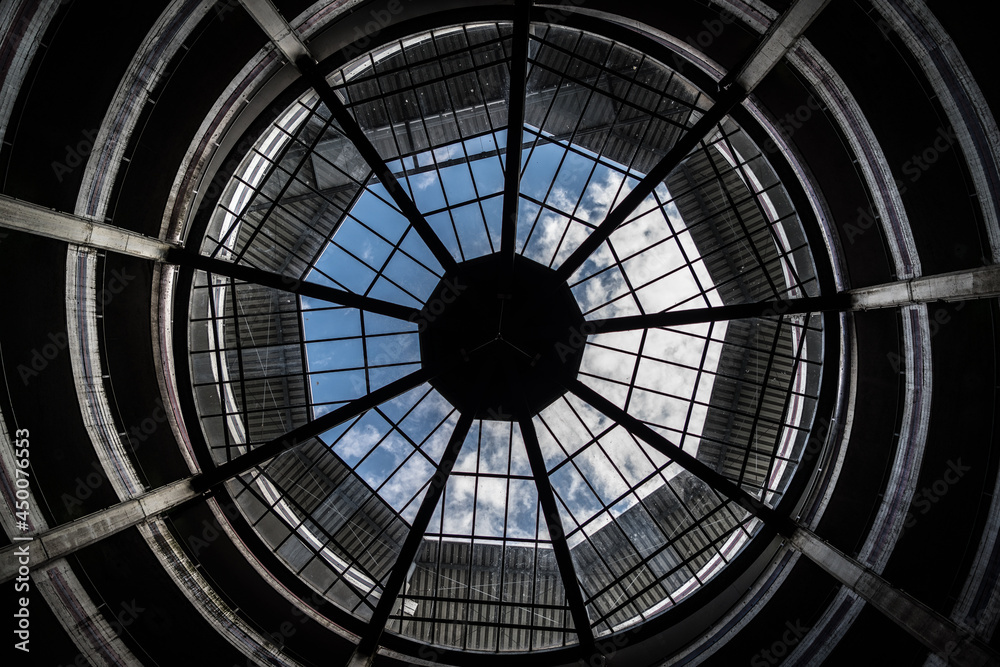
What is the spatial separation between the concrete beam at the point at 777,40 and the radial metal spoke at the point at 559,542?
10420 millimetres

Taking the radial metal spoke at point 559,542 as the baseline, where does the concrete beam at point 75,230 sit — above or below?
above

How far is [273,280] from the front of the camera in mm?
14977

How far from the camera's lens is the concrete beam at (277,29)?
544 inches

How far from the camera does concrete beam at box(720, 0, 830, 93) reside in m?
12.9

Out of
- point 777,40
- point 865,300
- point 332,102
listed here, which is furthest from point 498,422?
point 777,40

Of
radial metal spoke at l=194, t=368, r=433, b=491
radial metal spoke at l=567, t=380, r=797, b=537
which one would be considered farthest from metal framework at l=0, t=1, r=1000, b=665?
radial metal spoke at l=194, t=368, r=433, b=491

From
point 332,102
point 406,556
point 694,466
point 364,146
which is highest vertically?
point 332,102

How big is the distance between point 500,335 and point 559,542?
5682 mm

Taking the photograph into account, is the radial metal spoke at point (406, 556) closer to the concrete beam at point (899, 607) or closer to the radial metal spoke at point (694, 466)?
the radial metal spoke at point (694, 466)

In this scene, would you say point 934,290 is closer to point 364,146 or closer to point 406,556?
point 406,556

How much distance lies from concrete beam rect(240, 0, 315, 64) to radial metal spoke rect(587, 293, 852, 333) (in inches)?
441

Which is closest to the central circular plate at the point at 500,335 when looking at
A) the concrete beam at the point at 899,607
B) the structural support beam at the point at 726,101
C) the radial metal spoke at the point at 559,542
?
the radial metal spoke at the point at 559,542

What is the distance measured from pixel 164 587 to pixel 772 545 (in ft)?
55.9

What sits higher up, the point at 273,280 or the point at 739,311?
the point at 273,280
